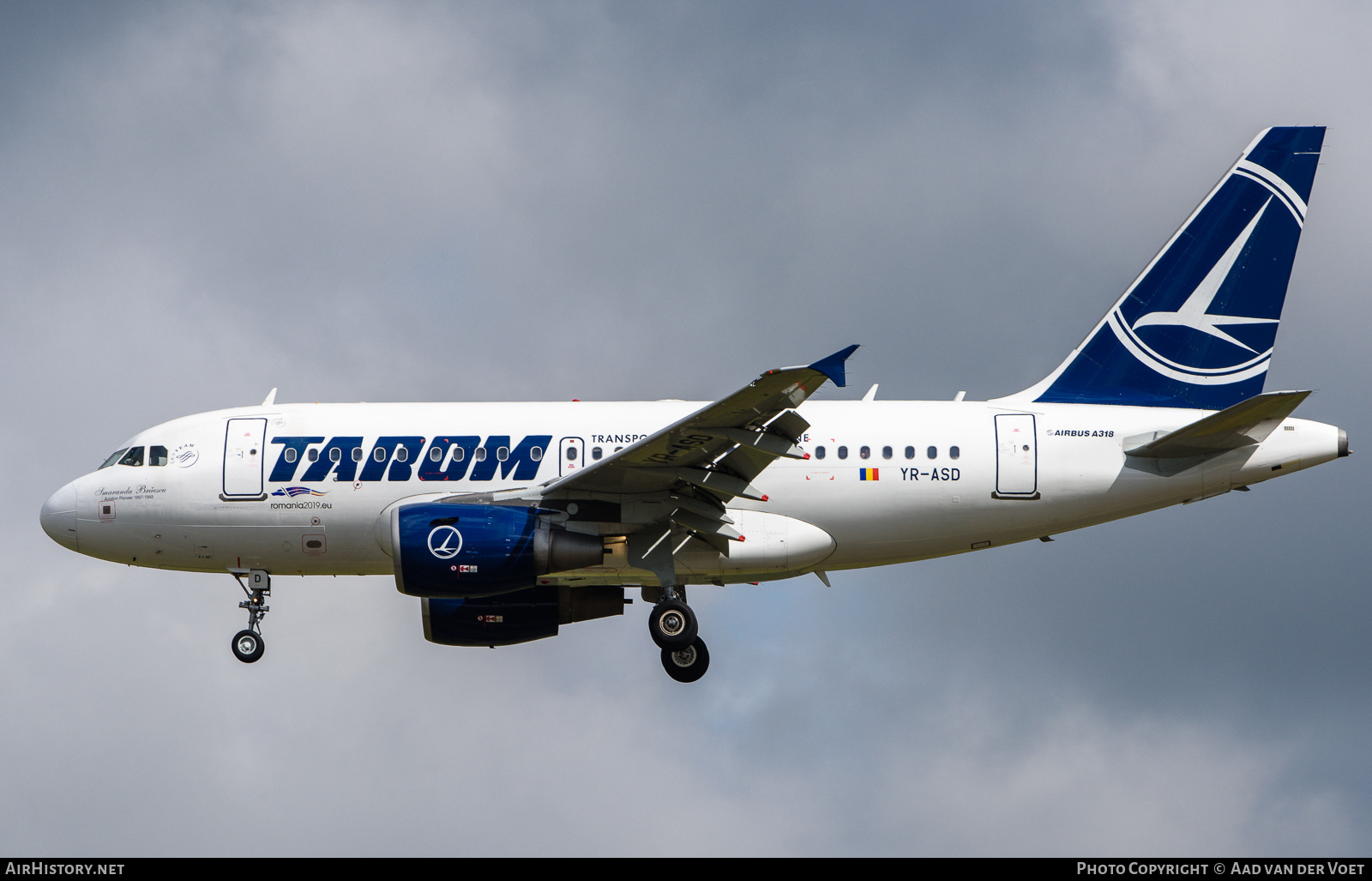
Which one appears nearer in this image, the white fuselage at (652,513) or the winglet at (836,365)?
the winglet at (836,365)

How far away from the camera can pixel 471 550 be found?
23.2 m

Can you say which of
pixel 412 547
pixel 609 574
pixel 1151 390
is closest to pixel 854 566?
pixel 609 574

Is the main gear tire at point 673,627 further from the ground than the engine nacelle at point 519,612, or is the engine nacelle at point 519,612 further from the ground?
the engine nacelle at point 519,612

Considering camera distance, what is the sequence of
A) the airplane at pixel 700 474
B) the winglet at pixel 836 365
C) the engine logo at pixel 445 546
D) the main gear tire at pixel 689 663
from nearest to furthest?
the winglet at pixel 836 365 → the engine logo at pixel 445 546 → the airplane at pixel 700 474 → the main gear tire at pixel 689 663

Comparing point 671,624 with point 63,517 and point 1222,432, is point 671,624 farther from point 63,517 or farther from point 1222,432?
point 63,517

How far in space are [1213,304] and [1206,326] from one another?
0.46 meters

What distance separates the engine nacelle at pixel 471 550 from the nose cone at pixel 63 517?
6844 millimetres

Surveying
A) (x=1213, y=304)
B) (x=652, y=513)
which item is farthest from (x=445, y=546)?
(x=1213, y=304)

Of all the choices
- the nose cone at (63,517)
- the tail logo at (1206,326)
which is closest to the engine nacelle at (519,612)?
the nose cone at (63,517)

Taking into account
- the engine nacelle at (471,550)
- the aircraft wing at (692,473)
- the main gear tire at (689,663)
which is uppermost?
the aircraft wing at (692,473)

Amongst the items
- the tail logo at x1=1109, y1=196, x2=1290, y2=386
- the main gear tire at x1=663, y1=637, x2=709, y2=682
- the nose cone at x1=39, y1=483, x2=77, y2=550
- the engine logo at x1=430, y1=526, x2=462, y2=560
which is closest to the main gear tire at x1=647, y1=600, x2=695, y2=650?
the main gear tire at x1=663, y1=637, x2=709, y2=682

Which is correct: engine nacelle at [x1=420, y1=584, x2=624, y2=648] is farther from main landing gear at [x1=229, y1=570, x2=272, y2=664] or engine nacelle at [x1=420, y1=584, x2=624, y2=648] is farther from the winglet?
the winglet

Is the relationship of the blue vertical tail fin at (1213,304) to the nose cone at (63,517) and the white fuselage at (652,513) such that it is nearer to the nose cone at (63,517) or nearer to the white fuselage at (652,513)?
the white fuselage at (652,513)

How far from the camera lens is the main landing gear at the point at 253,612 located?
2617cm
